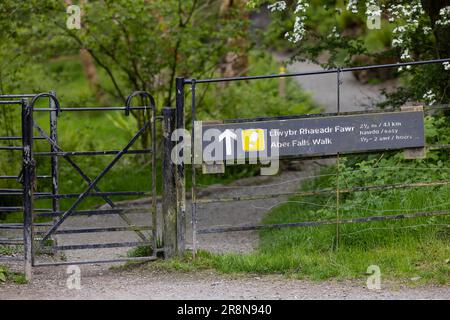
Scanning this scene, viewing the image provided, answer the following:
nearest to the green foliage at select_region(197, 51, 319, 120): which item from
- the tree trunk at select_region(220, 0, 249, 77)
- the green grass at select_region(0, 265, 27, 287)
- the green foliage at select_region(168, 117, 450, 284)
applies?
the tree trunk at select_region(220, 0, 249, 77)

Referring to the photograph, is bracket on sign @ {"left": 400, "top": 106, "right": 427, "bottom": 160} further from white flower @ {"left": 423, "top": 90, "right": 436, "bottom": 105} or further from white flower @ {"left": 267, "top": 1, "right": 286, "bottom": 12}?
white flower @ {"left": 267, "top": 1, "right": 286, "bottom": 12}

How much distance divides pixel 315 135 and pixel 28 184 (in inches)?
124

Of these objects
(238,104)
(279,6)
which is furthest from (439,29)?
(238,104)

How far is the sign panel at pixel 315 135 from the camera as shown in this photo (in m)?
8.79

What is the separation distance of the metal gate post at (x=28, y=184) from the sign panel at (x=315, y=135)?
1867 millimetres

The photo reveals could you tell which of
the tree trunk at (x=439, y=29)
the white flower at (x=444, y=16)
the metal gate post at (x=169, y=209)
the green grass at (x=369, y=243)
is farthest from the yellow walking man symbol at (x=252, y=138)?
the tree trunk at (x=439, y=29)

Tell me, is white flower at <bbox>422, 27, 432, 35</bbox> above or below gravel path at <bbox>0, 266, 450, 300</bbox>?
above

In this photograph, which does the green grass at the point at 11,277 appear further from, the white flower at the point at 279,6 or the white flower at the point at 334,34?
the white flower at the point at 334,34

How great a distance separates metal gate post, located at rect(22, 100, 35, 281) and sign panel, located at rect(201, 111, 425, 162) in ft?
6.12

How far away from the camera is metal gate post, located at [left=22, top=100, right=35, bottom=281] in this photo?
Answer: 8531mm

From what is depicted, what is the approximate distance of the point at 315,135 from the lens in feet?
28.9

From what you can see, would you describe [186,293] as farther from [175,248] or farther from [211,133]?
[211,133]

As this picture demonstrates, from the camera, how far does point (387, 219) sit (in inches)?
362

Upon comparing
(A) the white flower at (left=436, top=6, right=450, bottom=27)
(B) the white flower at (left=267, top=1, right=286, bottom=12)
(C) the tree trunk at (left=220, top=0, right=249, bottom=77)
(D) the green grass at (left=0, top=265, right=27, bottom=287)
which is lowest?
(D) the green grass at (left=0, top=265, right=27, bottom=287)
